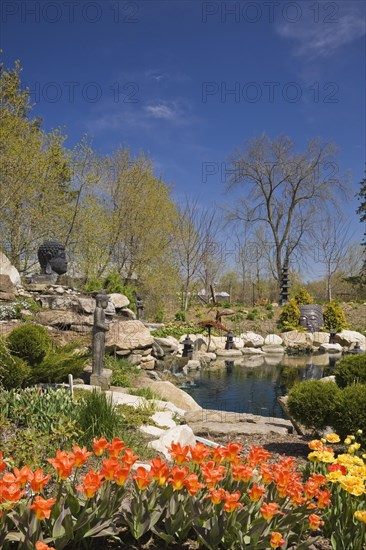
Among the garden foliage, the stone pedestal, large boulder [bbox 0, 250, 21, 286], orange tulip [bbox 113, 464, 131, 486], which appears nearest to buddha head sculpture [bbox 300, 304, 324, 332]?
the garden foliage

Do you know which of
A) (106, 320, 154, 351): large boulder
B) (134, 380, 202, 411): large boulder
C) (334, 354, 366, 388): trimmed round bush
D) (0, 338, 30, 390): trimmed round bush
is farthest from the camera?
(106, 320, 154, 351): large boulder

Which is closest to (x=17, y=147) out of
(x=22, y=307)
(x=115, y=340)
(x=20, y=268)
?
(x=20, y=268)

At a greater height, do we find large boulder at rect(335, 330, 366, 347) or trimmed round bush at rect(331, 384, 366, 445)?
trimmed round bush at rect(331, 384, 366, 445)

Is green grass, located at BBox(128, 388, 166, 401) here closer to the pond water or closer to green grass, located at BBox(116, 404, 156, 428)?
green grass, located at BBox(116, 404, 156, 428)

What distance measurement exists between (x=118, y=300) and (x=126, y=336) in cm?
358

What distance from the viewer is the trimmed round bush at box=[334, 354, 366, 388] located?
5.41 m

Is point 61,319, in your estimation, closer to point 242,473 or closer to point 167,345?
point 167,345

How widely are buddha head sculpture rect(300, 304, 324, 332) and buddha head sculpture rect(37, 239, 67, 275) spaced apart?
38.1 ft

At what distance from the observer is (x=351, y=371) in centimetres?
548

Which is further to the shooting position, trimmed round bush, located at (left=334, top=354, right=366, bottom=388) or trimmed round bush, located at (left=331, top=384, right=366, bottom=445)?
trimmed round bush, located at (left=334, top=354, right=366, bottom=388)

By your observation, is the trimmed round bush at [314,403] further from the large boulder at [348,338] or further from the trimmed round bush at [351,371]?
the large boulder at [348,338]

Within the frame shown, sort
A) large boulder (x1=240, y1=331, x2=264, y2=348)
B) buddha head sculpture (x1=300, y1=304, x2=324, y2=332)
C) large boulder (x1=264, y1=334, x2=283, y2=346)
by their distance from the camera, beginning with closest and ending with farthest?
large boulder (x1=240, y1=331, x2=264, y2=348)
large boulder (x1=264, y1=334, x2=283, y2=346)
buddha head sculpture (x1=300, y1=304, x2=324, y2=332)

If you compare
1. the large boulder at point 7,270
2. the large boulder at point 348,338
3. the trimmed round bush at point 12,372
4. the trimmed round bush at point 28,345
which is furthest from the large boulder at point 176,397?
the large boulder at point 348,338

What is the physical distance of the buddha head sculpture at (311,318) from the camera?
20.5 m
